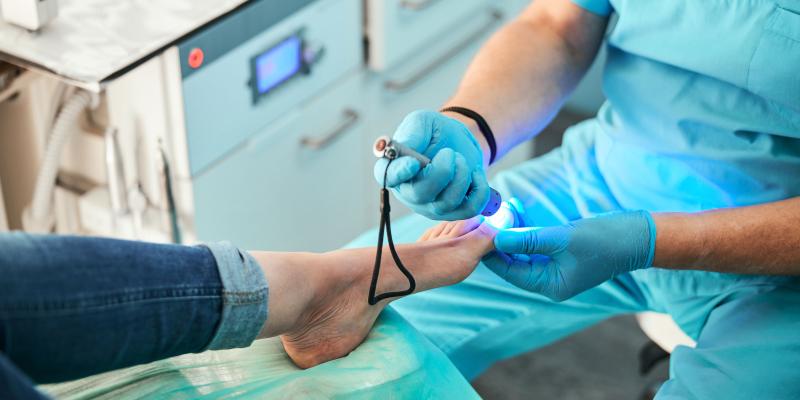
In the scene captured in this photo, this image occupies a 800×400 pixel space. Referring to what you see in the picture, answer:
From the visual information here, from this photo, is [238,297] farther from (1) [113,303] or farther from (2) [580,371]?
(2) [580,371]

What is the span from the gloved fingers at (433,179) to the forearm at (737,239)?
0.31m

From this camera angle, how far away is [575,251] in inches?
46.9

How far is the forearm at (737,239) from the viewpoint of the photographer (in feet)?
3.98

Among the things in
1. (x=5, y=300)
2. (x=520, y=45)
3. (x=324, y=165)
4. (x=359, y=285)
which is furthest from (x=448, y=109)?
(x=5, y=300)

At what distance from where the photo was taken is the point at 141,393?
1.07m

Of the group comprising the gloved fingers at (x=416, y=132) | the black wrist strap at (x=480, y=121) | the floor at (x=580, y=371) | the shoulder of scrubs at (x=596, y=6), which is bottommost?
the floor at (x=580, y=371)

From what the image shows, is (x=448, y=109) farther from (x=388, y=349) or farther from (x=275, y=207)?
(x=275, y=207)

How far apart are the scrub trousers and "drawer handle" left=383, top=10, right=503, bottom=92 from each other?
51 cm

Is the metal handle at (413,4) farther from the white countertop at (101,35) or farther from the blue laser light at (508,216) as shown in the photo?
the blue laser light at (508,216)

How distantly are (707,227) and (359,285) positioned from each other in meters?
0.44

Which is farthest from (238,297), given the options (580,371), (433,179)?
(580,371)

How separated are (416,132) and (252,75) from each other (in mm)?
534

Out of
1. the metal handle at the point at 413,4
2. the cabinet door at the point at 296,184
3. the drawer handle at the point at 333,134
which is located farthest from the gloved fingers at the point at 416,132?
the metal handle at the point at 413,4

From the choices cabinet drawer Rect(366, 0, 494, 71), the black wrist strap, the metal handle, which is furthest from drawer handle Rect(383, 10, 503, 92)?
the black wrist strap
